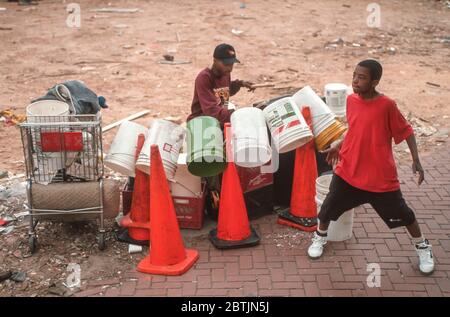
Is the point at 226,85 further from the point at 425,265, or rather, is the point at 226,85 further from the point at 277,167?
the point at 425,265

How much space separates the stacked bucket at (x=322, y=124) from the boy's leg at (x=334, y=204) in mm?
737

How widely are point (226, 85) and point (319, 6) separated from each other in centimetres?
1234

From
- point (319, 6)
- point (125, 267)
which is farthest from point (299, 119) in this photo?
point (319, 6)

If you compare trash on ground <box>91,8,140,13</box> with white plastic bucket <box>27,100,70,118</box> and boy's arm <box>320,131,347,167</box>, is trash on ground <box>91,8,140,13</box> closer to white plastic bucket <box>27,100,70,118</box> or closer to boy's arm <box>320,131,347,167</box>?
white plastic bucket <box>27,100,70,118</box>

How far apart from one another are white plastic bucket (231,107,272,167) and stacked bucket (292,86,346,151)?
54 centimetres

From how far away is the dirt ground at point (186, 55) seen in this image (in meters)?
7.94

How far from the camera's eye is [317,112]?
553 cm

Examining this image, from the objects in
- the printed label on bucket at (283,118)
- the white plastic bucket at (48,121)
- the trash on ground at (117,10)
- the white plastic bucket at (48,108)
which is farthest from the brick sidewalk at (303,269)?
the trash on ground at (117,10)

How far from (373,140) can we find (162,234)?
1.98 metres

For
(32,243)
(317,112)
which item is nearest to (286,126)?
(317,112)

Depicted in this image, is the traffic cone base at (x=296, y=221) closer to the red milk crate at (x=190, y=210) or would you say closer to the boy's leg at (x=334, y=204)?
the boy's leg at (x=334, y=204)

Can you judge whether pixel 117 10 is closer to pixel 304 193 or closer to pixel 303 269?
pixel 304 193

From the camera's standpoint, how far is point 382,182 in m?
4.56

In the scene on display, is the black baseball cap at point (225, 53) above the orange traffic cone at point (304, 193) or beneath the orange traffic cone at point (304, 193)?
above
